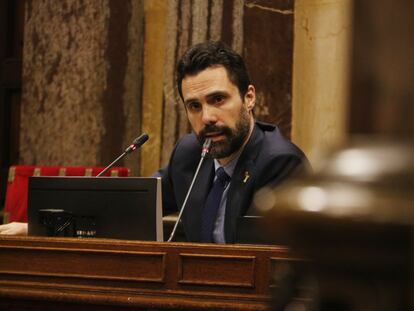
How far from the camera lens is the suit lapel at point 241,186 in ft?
8.96

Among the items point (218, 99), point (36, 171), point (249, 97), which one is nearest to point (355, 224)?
point (218, 99)

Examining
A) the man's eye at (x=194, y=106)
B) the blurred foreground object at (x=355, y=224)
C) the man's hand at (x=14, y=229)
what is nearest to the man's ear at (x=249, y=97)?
the man's eye at (x=194, y=106)

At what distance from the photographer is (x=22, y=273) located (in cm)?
213

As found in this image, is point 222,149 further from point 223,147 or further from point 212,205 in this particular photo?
point 212,205

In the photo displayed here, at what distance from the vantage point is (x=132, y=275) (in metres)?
2.02

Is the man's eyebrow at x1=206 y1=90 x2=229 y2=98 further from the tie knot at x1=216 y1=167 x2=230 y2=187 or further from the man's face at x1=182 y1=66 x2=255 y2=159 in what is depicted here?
the tie knot at x1=216 y1=167 x2=230 y2=187

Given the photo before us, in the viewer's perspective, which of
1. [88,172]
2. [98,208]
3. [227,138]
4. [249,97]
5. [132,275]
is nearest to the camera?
[132,275]

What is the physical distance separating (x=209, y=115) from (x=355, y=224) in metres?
2.58

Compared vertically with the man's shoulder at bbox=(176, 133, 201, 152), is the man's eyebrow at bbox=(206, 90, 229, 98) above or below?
above

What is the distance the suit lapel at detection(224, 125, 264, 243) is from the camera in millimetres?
2730

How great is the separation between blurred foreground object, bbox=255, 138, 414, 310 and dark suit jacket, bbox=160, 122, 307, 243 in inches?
86.7

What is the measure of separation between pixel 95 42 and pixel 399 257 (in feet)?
13.0

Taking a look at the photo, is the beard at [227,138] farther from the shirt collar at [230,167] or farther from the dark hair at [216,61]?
the dark hair at [216,61]

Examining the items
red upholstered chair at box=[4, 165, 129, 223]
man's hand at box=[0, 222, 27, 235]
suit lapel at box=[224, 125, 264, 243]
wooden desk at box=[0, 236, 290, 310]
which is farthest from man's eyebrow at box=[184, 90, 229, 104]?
wooden desk at box=[0, 236, 290, 310]
